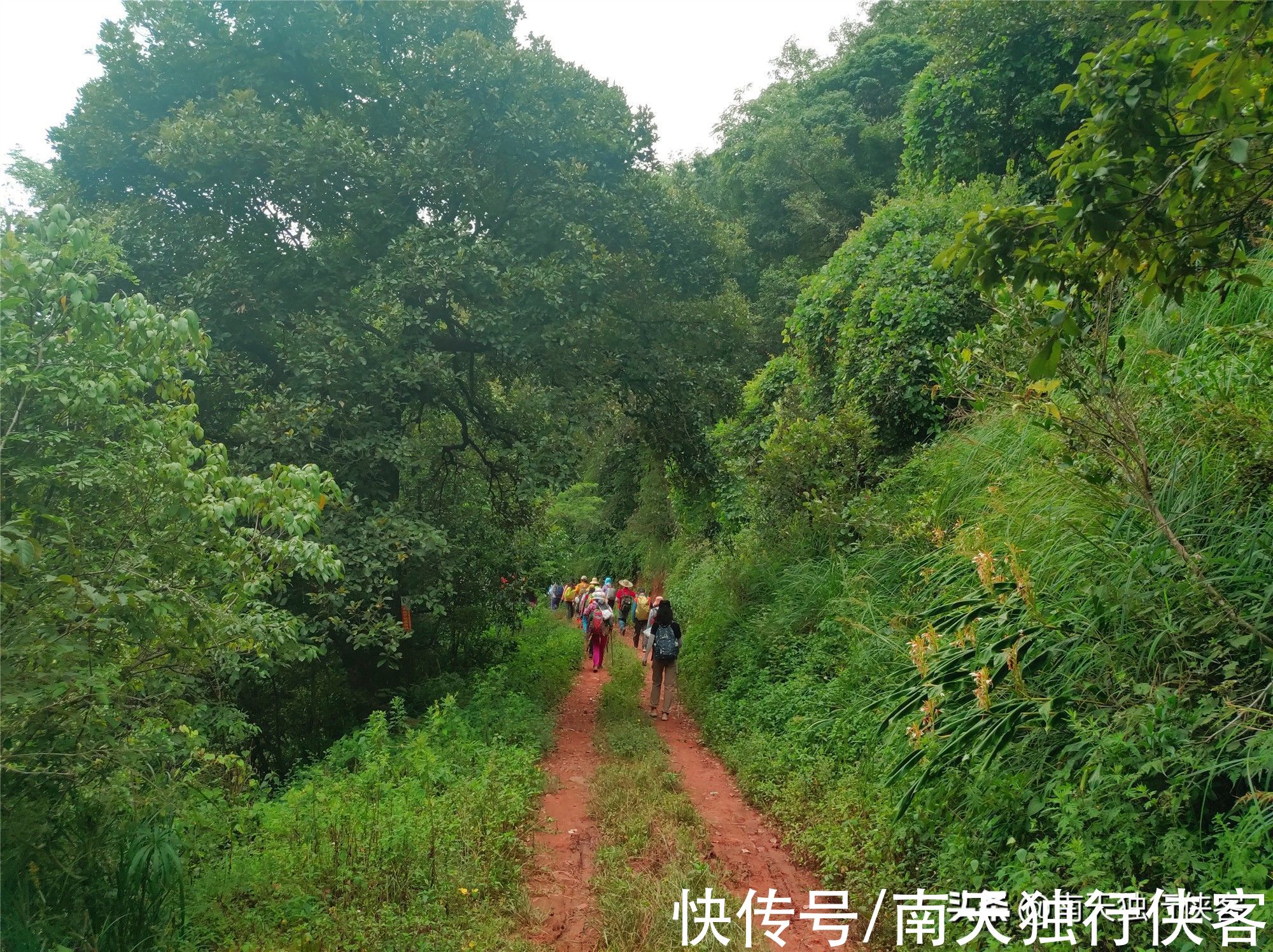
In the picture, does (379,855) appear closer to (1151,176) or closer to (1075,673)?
(1075,673)

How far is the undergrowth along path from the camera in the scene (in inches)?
181

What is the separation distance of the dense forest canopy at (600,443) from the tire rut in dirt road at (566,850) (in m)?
0.46

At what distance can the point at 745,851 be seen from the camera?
18.4 feet

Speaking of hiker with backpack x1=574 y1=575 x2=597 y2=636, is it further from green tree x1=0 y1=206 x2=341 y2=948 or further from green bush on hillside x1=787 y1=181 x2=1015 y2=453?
green tree x1=0 y1=206 x2=341 y2=948

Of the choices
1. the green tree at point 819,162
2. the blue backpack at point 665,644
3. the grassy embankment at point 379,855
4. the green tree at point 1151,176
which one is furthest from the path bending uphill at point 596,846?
the green tree at point 819,162

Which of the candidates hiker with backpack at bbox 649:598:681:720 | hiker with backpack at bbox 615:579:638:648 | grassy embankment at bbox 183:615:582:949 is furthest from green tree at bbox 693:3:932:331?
grassy embankment at bbox 183:615:582:949

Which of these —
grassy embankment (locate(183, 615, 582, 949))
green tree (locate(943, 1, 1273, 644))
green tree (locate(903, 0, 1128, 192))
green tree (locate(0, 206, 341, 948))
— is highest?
green tree (locate(903, 0, 1128, 192))

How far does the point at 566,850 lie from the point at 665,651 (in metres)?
4.37

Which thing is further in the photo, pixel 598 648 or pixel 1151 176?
pixel 598 648

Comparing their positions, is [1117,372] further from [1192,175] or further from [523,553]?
[523,553]

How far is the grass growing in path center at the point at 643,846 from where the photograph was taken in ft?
14.6

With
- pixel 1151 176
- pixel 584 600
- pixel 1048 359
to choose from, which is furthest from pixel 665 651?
pixel 1151 176

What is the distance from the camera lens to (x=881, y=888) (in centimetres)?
452

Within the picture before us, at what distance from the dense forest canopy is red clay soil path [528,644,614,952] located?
452 mm
